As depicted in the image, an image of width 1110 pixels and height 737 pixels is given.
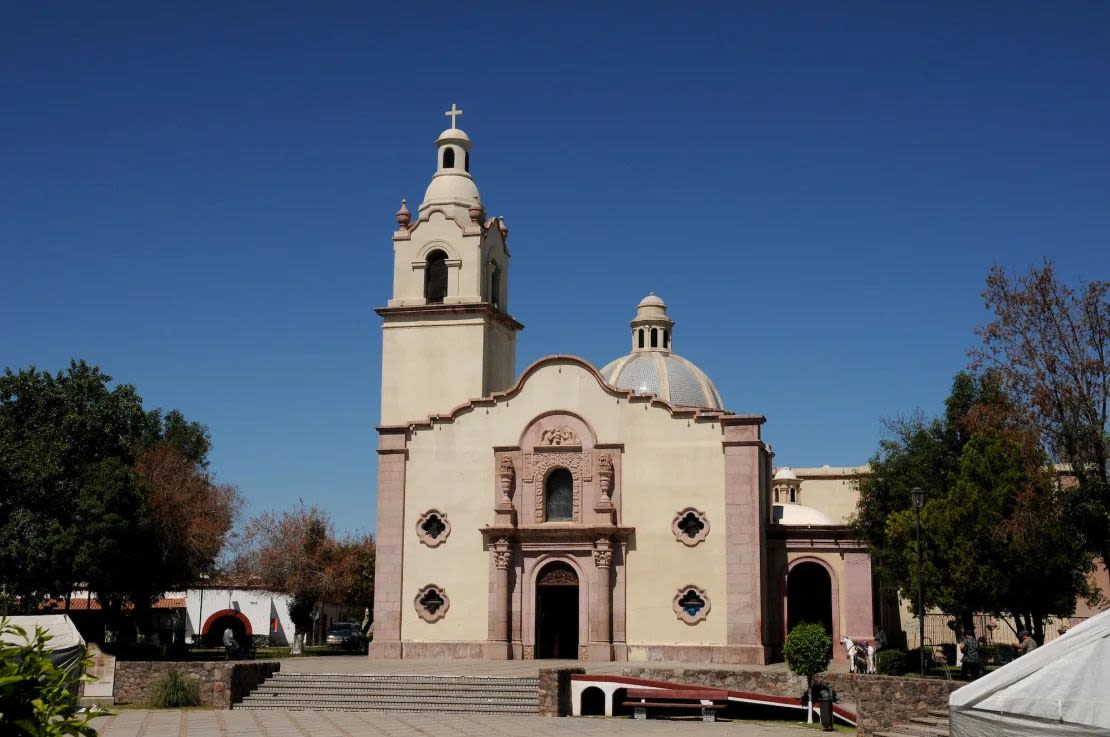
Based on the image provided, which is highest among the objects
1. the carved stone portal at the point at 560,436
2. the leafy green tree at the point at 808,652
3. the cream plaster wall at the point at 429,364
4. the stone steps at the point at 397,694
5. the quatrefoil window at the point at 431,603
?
the cream plaster wall at the point at 429,364

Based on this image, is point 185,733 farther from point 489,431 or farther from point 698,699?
point 489,431

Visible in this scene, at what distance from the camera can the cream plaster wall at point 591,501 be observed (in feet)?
117

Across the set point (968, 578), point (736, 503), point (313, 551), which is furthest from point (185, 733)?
point (313, 551)

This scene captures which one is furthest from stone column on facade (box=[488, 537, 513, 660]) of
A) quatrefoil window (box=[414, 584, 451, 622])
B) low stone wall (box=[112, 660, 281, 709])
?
low stone wall (box=[112, 660, 281, 709])

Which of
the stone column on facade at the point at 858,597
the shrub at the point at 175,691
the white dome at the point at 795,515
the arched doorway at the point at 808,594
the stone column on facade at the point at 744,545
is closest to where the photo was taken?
the shrub at the point at 175,691

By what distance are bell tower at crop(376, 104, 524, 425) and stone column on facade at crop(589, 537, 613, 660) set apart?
7.58 m

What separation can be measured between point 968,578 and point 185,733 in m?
20.6

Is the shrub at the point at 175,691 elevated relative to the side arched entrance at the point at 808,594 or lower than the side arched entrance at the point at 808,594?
lower

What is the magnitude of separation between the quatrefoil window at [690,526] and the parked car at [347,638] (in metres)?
17.0

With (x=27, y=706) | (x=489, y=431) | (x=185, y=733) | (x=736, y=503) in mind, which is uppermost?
(x=489, y=431)

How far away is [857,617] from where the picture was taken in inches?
1459

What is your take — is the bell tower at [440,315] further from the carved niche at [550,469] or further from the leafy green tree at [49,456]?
the leafy green tree at [49,456]

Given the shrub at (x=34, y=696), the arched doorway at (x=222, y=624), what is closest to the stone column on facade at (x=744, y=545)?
the arched doorway at (x=222, y=624)

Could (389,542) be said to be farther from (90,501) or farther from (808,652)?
(808,652)
